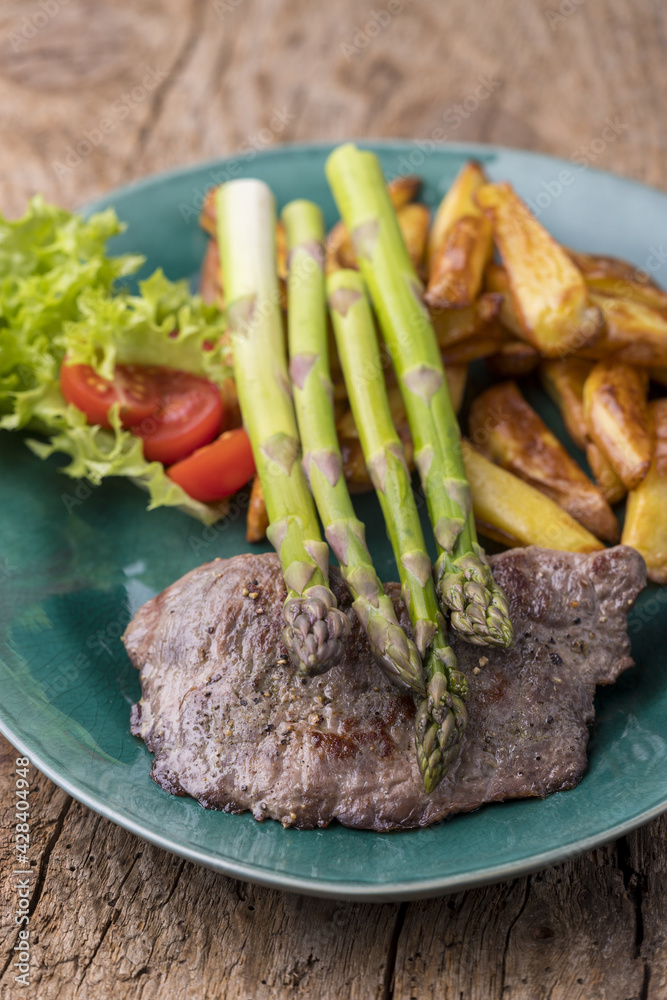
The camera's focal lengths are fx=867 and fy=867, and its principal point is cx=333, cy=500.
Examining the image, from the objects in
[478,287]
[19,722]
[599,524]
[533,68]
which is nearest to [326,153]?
[478,287]

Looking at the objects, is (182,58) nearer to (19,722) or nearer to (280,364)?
(280,364)

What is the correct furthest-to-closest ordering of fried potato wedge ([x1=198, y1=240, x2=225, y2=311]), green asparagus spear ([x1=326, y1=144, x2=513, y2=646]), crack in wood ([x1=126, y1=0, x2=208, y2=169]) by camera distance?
crack in wood ([x1=126, y1=0, x2=208, y2=169]) < fried potato wedge ([x1=198, y1=240, x2=225, y2=311]) < green asparagus spear ([x1=326, y1=144, x2=513, y2=646])

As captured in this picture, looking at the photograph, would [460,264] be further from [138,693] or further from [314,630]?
[138,693]

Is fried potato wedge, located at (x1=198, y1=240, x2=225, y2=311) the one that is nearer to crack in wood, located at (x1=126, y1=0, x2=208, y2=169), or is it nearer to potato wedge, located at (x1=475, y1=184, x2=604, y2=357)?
potato wedge, located at (x1=475, y1=184, x2=604, y2=357)

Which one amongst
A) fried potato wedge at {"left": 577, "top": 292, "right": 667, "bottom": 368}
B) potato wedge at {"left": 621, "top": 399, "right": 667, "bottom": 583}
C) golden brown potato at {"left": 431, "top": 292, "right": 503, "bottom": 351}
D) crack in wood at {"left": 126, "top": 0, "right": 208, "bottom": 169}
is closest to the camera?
potato wedge at {"left": 621, "top": 399, "right": 667, "bottom": 583}

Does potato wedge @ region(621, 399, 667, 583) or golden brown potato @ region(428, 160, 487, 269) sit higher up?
golden brown potato @ region(428, 160, 487, 269)

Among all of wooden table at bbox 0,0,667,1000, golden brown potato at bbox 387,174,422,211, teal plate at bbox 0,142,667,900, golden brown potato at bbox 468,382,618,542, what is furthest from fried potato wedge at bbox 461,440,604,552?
golden brown potato at bbox 387,174,422,211

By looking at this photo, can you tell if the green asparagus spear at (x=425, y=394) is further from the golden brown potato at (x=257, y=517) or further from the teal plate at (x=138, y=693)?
the golden brown potato at (x=257, y=517)
